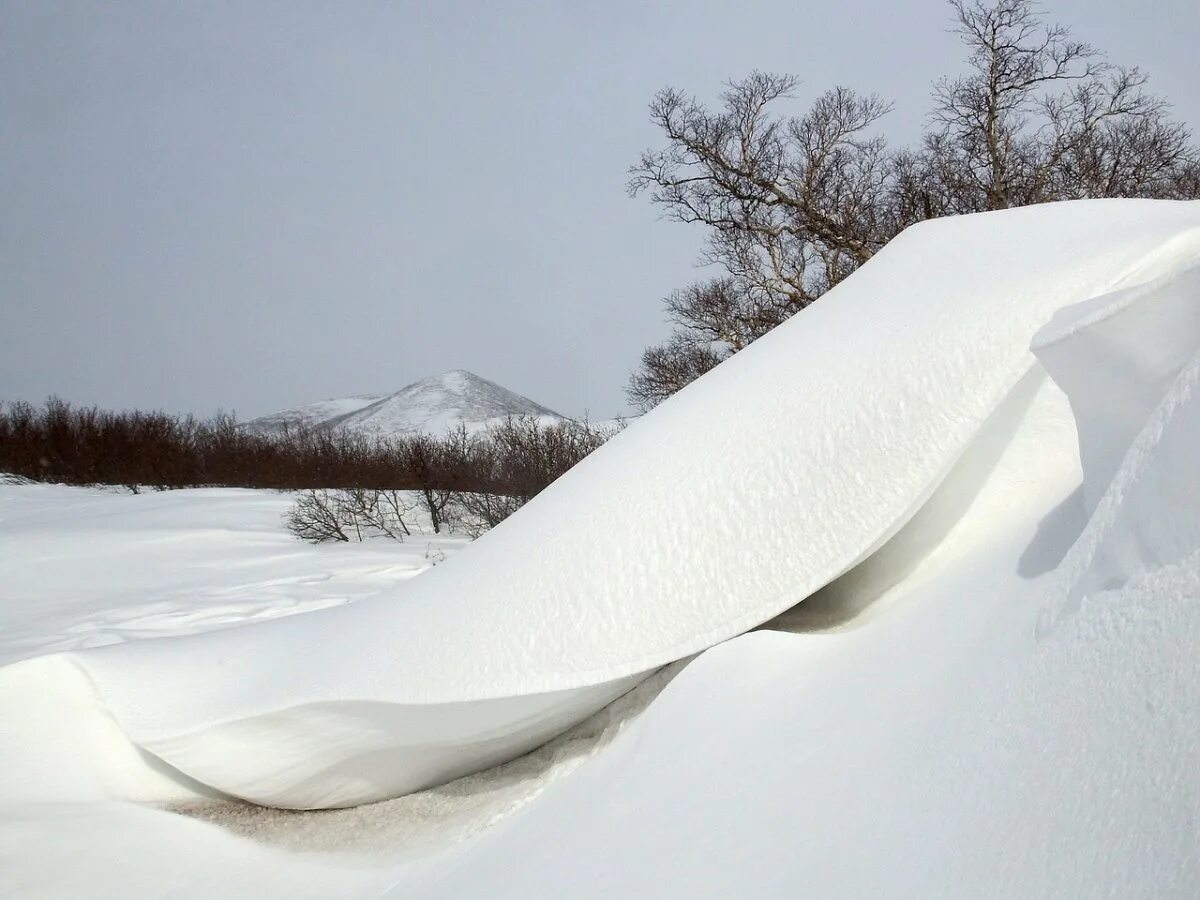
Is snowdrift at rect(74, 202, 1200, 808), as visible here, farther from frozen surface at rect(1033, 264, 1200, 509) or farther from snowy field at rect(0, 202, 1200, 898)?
frozen surface at rect(1033, 264, 1200, 509)

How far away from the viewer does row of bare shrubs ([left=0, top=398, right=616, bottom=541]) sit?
716 centimetres

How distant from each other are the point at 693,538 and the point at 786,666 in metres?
0.31

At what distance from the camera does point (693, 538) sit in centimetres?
153

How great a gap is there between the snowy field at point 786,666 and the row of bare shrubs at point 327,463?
4231 mm

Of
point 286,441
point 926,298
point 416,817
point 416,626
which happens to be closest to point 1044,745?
point 926,298

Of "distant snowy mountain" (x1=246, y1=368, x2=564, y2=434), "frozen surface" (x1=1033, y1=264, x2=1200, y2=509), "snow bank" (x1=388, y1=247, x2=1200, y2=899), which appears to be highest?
"distant snowy mountain" (x1=246, y1=368, x2=564, y2=434)

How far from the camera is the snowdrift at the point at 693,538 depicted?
4.75 feet

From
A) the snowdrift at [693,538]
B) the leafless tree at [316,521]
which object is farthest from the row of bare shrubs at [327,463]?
the snowdrift at [693,538]

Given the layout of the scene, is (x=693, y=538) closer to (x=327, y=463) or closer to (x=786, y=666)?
(x=786, y=666)

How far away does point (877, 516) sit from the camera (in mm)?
1419

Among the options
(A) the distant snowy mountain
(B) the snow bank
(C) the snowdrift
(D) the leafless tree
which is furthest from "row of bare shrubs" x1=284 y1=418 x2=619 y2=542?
(A) the distant snowy mountain

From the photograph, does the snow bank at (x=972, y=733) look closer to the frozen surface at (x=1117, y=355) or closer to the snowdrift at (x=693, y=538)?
the frozen surface at (x=1117, y=355)

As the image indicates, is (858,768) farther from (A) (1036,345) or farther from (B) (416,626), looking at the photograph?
(B) (416,626)

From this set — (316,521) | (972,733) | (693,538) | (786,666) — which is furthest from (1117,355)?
(316,521)
